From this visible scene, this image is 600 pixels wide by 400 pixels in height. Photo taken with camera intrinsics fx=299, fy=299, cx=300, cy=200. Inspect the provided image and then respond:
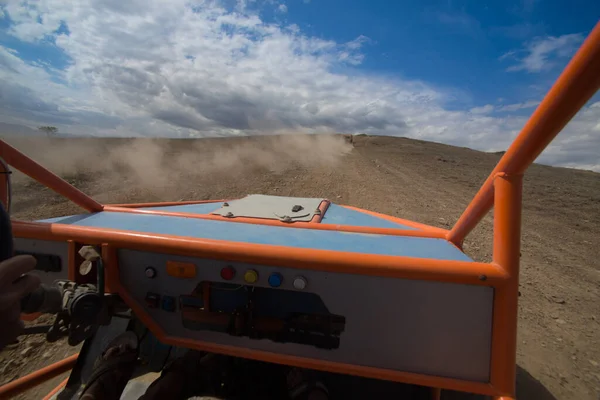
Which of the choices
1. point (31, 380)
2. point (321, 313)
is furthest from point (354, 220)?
point (31, 380)

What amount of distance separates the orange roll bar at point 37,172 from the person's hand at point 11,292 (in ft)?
3.93

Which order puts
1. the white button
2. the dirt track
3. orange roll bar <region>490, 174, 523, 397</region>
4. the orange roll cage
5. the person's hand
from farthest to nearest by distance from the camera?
the dirt track
the white button
orange roll bar <region>490, 174, 523, 397</region>
the orange roll cage
the person's hand

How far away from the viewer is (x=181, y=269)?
Result: 4.22ft

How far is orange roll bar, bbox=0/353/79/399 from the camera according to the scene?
5.18 ft

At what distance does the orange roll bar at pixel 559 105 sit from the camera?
74cm

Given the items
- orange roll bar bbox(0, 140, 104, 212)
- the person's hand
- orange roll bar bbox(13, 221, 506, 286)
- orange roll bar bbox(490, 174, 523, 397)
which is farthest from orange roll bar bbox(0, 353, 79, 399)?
orange roll bar bbox(490, 174, 523, 397)

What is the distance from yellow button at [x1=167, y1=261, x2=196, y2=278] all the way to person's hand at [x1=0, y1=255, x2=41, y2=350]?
0.56 m

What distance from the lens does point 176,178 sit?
1367 centimetres

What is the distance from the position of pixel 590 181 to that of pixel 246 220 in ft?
64.8

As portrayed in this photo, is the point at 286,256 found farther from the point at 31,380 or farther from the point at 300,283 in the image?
the point at 31,380

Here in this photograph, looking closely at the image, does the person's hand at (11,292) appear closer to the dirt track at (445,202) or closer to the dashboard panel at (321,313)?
the dashboard panel at (321,313)

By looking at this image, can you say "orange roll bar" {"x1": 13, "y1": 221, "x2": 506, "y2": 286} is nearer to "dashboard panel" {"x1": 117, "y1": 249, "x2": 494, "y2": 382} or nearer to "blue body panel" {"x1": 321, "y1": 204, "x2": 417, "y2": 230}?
"dashboard panel" {"x1": 117, "y1": 249, "x2": 494, "y2": 382}

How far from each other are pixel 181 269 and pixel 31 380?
131cm

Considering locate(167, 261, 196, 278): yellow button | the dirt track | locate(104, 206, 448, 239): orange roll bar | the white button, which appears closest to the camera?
the white button
